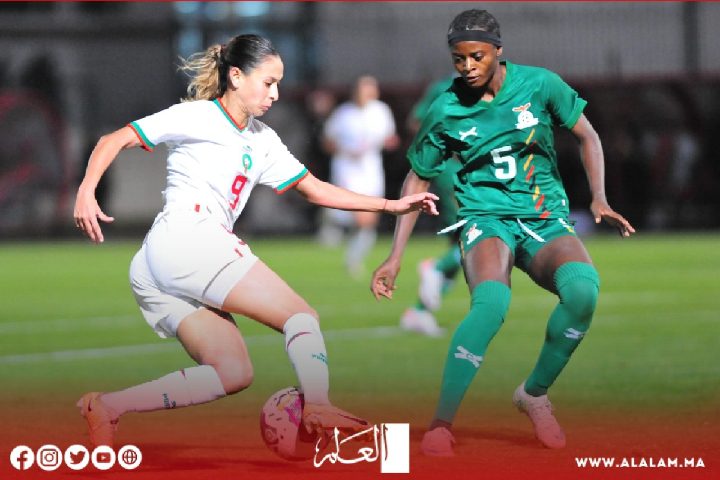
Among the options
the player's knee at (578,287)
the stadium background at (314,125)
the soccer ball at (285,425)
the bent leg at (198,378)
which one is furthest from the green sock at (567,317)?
the stadium background at (314,125)

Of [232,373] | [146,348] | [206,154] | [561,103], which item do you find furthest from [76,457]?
[146,348]

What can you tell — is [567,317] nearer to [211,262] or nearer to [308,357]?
[308,357]

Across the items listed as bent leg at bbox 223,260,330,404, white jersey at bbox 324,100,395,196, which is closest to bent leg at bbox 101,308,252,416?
bent leg at bbox 223,260,330,404

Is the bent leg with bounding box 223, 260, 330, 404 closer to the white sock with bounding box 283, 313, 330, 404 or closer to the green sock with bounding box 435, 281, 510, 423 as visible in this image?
the white sock with bounding box 283, 313, 330, 404

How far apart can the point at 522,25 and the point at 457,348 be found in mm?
22206

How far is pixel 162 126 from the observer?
24.8 ft

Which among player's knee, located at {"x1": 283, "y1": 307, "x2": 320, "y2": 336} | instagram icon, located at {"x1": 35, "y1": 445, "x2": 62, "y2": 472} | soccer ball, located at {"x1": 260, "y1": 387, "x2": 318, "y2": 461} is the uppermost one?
player's knee, located at {"x1": 283, "y1": 307, "x2": 320, "y2": 336}

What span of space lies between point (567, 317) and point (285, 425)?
1580 millimetres

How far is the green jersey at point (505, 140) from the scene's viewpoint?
27.1ft

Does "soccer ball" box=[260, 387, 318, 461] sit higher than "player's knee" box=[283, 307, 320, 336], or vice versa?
"player's knee" box=[283, 307, 320, 336]

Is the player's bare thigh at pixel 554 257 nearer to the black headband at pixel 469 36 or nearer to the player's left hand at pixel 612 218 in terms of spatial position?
the player's left hand at pixel 612 218

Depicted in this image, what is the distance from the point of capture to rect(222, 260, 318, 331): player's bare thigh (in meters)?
7.46

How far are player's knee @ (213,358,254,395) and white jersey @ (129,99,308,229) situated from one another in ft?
2.11

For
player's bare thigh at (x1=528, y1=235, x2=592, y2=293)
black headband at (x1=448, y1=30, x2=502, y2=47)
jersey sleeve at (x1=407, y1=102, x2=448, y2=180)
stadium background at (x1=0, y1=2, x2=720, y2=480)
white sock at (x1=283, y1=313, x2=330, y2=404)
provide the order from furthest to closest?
stadium background at (x1=0, y1=2, x2=720, y2=480) → jersey sleeve at (x1=407, y1=102, x2=448, y2=180) → player's bare thigh at (x1=528, y1=235, x2=592, y2=293) → black headband at (x1=448, y1=30, x2=502, y2=47) → white sock at (x1=283, y1=313, x2=330, y2=404)
